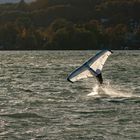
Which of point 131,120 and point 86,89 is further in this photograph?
point 86,89

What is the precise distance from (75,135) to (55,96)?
1741cm

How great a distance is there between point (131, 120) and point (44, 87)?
934 inches

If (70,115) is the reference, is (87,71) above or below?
above

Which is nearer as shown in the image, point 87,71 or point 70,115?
point 70,115

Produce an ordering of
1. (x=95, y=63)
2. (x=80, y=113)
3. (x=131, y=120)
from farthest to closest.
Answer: (x=95, y=63) → (x=80, y=113) → (x=131, y=120)

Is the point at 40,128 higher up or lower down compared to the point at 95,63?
lower down

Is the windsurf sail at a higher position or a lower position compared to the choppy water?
higher

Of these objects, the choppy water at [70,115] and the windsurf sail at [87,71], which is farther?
the windsurf sail at [87,71]

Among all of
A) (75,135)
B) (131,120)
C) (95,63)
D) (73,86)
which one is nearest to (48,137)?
(75,135)

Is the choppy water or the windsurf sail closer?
the choppy water

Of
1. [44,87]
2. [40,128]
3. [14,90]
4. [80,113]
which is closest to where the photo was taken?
[40,128]

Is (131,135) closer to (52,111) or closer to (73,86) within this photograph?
(52,111)

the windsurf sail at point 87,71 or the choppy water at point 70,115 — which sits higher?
the windsurf sail at point 87,71

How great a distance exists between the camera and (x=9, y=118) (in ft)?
114
